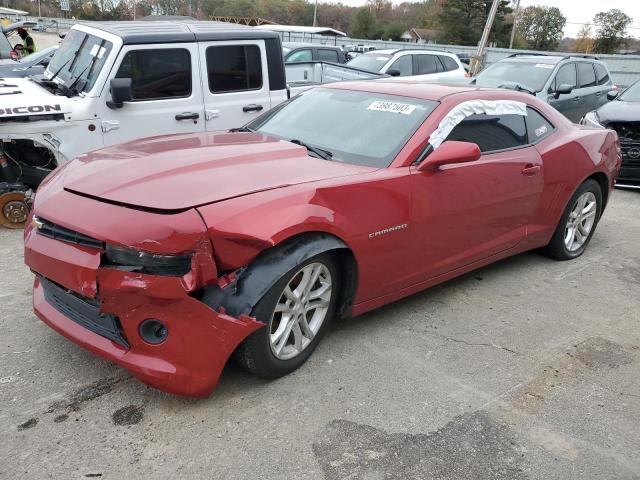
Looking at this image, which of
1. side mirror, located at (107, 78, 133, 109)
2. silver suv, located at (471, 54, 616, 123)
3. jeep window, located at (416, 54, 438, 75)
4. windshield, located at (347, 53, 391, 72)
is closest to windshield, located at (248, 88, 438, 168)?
side mirror, located at (107, 78, 133, 109)

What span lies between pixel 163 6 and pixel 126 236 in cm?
8258

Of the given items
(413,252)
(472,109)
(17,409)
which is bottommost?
(17,409)

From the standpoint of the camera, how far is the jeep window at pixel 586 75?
11.0m

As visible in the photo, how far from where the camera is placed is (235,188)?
2869 millimetres

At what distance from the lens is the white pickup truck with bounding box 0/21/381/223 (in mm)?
5406

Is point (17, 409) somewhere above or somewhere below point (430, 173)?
below

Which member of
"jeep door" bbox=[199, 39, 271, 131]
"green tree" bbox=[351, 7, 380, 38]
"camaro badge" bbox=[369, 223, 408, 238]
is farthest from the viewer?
"green tree" bbox=[351, 7, 380, 38]

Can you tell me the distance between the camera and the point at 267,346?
2.88 m

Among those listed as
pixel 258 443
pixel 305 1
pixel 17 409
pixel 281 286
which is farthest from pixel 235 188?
pixel 305 1

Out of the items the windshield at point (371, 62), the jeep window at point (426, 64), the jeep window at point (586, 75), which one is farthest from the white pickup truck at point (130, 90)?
the jeep window at point (586, 75)

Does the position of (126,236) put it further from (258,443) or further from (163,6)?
(163,6)

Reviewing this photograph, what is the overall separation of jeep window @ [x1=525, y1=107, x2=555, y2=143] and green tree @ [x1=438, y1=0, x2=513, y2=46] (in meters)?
69.4

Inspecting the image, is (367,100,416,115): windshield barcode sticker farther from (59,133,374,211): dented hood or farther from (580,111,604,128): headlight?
Result: (580,111,604,128): headlight

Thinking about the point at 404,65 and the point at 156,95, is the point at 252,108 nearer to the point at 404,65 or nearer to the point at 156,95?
the point at 156,95
